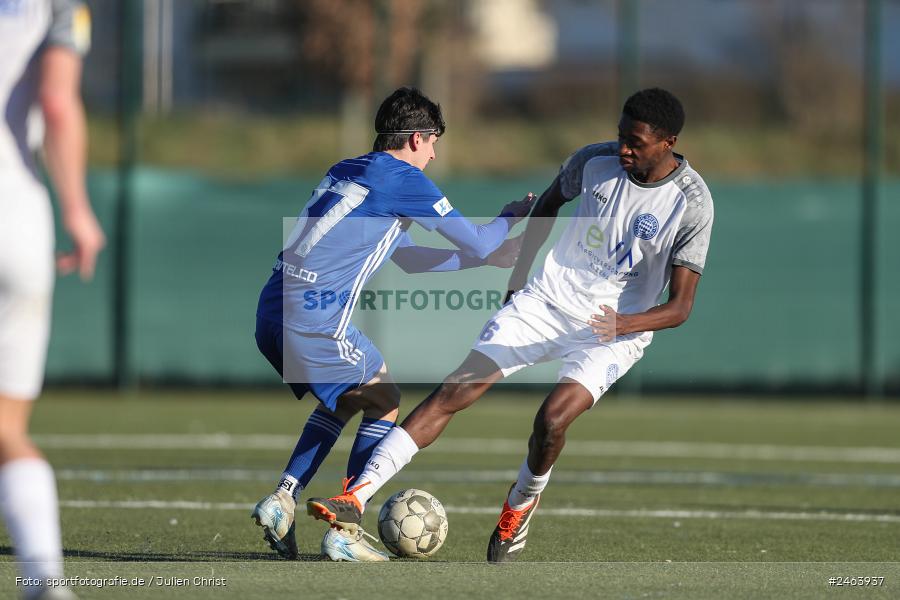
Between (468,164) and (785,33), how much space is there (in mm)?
7536

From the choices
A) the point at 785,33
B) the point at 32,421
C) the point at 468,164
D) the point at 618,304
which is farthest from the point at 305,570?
the point at 785,33

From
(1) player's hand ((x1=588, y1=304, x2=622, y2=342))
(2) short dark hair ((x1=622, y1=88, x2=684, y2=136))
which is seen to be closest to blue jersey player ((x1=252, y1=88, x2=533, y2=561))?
(1) player's hand ((x1=588, y1=304, x2=622, y2=342))

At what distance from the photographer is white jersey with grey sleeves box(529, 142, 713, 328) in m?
6.60

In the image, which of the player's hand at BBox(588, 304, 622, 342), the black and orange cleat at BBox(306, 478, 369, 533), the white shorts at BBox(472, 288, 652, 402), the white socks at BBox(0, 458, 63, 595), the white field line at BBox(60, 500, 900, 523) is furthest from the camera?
the white field line at BBox(60, 500, 900, 523)

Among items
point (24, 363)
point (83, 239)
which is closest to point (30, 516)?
point (24, 363)

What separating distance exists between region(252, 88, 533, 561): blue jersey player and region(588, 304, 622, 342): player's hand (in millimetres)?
605

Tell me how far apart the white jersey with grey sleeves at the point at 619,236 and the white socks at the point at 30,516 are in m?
3.23

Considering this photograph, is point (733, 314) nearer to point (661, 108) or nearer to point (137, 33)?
point (137, 33)

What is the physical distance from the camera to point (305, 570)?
5656mm

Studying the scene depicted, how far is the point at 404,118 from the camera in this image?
6.52 m

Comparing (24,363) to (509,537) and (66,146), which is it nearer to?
(66,146)

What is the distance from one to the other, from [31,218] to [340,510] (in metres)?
2.43
